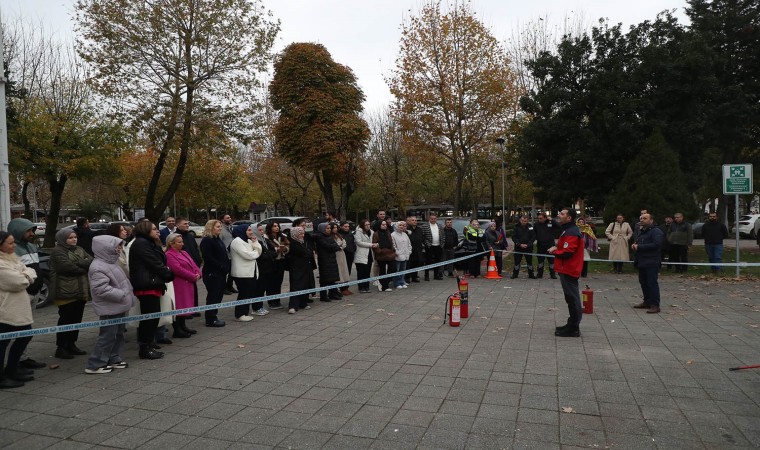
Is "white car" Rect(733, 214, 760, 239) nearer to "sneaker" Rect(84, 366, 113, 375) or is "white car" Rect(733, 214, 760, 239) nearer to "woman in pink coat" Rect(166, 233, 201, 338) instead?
"woman in pink coat" Rect(166, 233, 201, 338)

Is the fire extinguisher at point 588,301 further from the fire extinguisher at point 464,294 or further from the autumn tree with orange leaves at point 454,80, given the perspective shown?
the autumn tree with orange leaves at point 454,80

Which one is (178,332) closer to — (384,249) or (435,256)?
(384,249)

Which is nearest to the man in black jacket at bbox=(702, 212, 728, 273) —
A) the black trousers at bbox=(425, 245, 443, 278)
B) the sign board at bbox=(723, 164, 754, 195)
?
the sign board at bbox=(723, 164, 754, 195)

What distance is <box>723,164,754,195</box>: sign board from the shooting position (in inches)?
541

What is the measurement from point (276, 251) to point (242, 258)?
92 cm

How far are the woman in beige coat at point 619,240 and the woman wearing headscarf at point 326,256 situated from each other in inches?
359

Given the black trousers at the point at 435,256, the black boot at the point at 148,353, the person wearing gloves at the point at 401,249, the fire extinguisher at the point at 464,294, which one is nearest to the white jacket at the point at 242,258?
the black boot at the point at 148,353

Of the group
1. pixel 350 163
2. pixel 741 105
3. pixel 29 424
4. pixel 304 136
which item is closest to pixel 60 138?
pixel 304 136

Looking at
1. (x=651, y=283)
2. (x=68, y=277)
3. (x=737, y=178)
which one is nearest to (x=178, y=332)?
(x=68, y=277)

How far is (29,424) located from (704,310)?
10524 millimetres

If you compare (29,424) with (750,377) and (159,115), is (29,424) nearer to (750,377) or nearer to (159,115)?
(750,377)

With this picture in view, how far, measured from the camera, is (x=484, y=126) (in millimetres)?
26000

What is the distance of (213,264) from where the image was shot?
858 centimetres

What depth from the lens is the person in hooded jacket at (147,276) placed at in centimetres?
643
